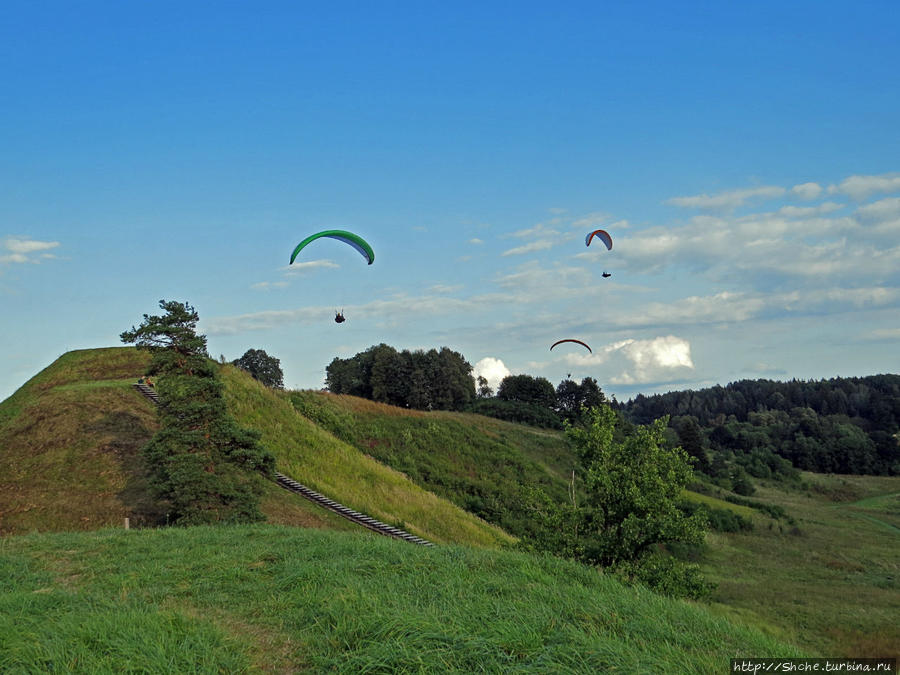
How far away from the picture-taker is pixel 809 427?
443 ft

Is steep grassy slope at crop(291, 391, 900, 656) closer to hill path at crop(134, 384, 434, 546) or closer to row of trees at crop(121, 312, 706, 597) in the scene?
row of trees at crop(121, 312, 706, 597)

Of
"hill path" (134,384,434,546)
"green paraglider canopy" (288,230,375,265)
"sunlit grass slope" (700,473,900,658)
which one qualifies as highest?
"green paraglider canopy" (288,230,375,265)

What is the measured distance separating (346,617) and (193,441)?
16494 millimetres

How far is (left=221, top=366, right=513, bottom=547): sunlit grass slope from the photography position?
33.9 m

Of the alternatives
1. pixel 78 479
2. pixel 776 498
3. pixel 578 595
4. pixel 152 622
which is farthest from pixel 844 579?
pixel 776 498

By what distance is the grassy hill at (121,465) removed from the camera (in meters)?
28.2

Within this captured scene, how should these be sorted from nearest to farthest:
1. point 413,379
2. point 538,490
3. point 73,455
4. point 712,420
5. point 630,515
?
1. point 630,515
2. point 538,490
3. point 73,455
4. point 413,379
5. point 712,420

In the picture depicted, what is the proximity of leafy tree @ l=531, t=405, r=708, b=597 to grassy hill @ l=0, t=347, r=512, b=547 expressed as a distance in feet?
35.5

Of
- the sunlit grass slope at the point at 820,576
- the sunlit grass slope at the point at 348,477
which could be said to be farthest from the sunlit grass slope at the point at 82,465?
the sunlit grass slope at the point at 820,576

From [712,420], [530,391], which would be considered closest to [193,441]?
[530,391]

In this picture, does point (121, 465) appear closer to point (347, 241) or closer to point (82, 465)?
point (82, 465)

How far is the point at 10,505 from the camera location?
28.1 metres

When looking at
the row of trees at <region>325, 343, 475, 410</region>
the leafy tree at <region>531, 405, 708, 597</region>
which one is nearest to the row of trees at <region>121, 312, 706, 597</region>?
the leafy tree at <region>531, 405, 708, 597</region>

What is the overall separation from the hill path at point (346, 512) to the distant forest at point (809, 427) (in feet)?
249
